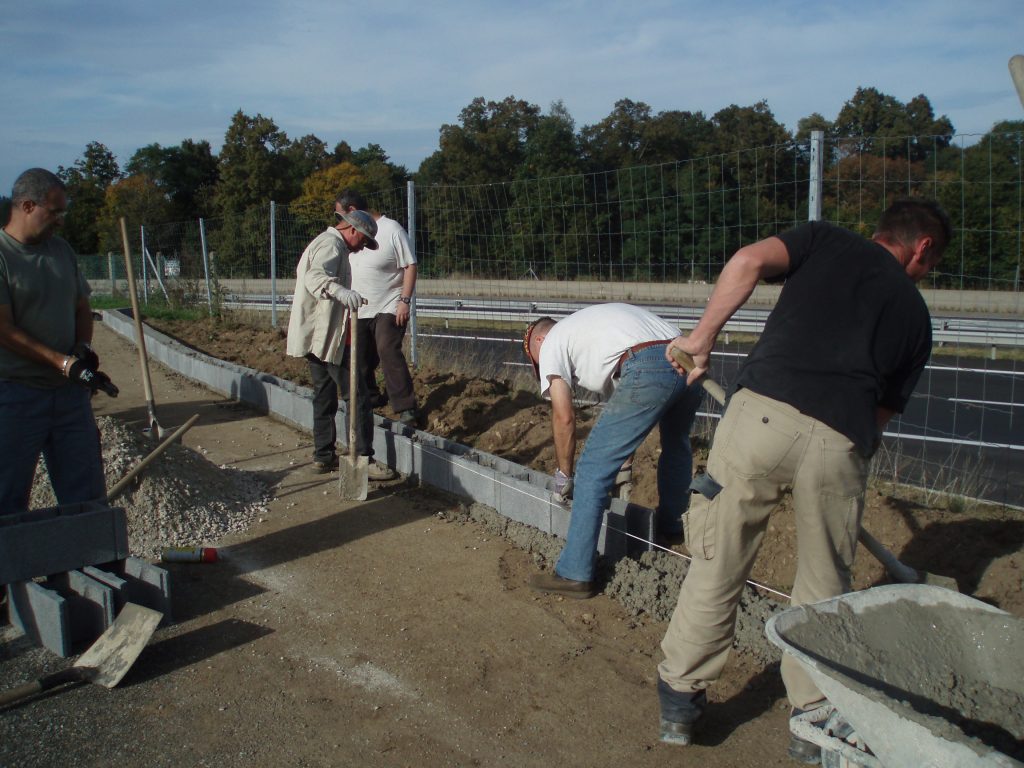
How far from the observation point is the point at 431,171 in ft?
77.9

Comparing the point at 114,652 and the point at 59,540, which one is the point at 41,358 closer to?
the point at 59,540

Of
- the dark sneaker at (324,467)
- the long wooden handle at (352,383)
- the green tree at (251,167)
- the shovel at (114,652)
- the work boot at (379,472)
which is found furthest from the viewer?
the green tree at (251,167)

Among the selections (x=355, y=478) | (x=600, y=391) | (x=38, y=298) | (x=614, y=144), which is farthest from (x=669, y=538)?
(x=614, y=144)

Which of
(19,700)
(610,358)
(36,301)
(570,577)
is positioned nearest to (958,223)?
(610,358)

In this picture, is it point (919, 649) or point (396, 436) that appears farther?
point (396, 436)

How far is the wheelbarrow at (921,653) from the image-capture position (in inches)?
90.9

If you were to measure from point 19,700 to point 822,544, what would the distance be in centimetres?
309

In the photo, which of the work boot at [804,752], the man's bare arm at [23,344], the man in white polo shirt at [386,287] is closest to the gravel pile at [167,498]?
the man's bare arm at [23,344]

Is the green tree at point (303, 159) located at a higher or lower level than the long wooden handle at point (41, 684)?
higher

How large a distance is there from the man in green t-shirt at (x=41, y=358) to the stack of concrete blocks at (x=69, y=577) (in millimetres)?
218

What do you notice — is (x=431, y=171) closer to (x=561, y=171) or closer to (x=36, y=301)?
(x=561, y=171)

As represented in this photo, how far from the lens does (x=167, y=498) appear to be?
16.9 ft

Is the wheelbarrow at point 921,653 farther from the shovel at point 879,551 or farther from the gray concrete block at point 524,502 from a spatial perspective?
the gray concrete block at point 524,502

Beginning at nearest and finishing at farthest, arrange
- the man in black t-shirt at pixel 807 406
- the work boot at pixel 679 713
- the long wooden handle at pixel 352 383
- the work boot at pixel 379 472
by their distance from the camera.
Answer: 1. the man in black t-shirt at pixel 807 406
2. the work boot at pixel 679 713
3. the long wooden handle at pixel 352 383
4. the work boot at pixel 379 472
